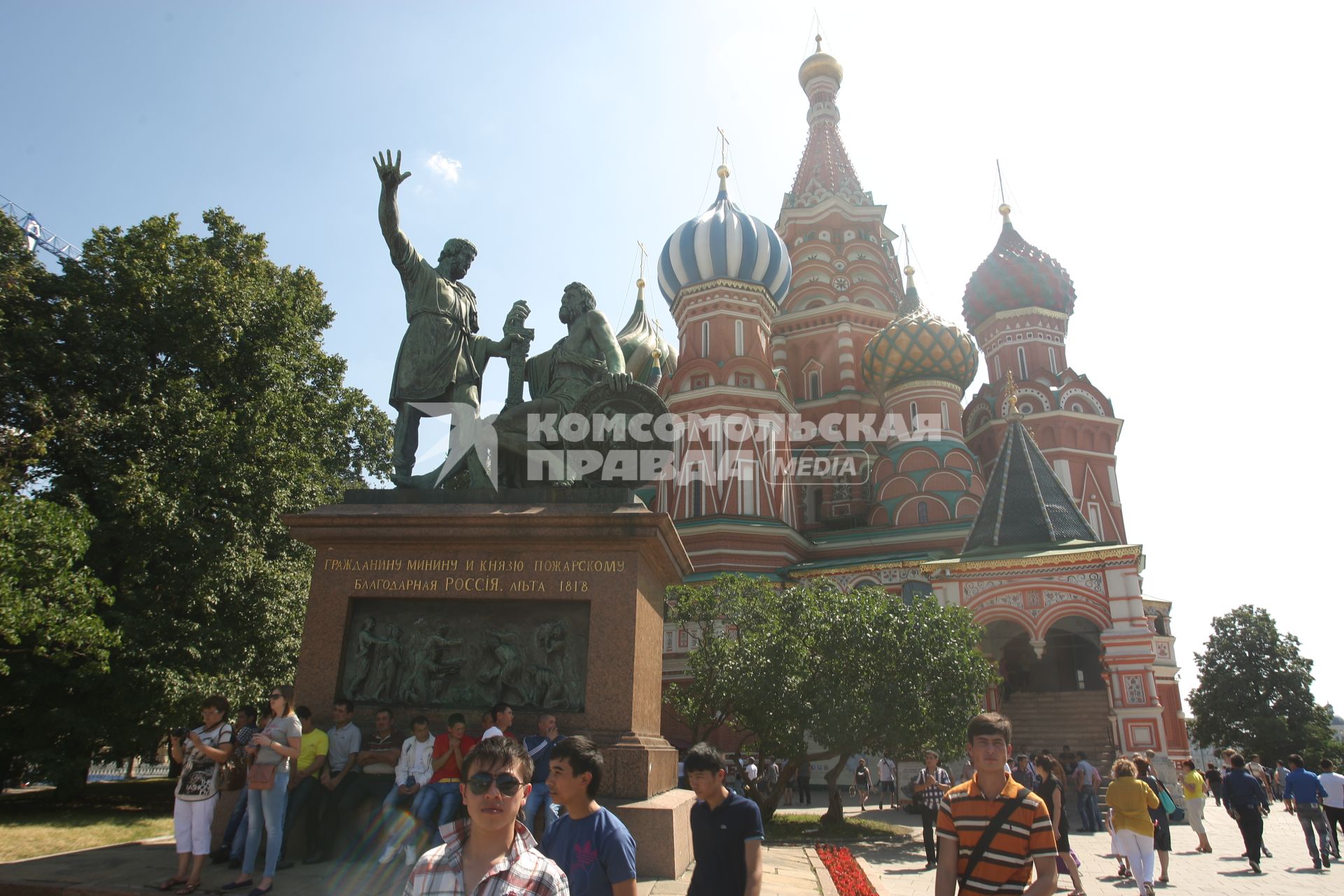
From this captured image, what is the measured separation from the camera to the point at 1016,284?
3819 centimetres

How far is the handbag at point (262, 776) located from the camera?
17.5 feet

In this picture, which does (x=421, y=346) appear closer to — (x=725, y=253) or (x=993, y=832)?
(x=993, y=832)

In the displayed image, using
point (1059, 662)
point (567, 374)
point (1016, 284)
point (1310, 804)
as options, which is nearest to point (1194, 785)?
point (1310, 804)

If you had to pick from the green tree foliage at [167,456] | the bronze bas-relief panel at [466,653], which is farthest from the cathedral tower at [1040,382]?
the bronze bas-relief panel at [466,653]

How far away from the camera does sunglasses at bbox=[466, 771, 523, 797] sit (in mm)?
2471

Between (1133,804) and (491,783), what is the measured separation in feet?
23.5

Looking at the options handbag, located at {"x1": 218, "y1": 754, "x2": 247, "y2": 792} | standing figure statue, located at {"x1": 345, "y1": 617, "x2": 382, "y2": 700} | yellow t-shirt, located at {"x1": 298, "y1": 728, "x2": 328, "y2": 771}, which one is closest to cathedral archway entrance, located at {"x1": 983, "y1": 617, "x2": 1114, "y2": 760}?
standing figure statue, located at {"x1": 345, "y1": 617, "x2": 382, "y2": 700}

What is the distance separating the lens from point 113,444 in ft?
46.0

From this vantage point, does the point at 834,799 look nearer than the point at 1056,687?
Yes

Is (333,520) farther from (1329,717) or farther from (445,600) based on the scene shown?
(1329,717)

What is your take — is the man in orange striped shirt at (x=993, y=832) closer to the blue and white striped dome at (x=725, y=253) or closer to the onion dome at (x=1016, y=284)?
the blue and white striped dome at (x=725, y=253)

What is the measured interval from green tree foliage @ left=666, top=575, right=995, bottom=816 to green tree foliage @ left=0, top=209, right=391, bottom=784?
7981 millimetres

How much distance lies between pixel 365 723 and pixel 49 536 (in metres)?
7.75

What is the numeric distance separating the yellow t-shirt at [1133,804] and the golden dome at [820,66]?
46104mm
